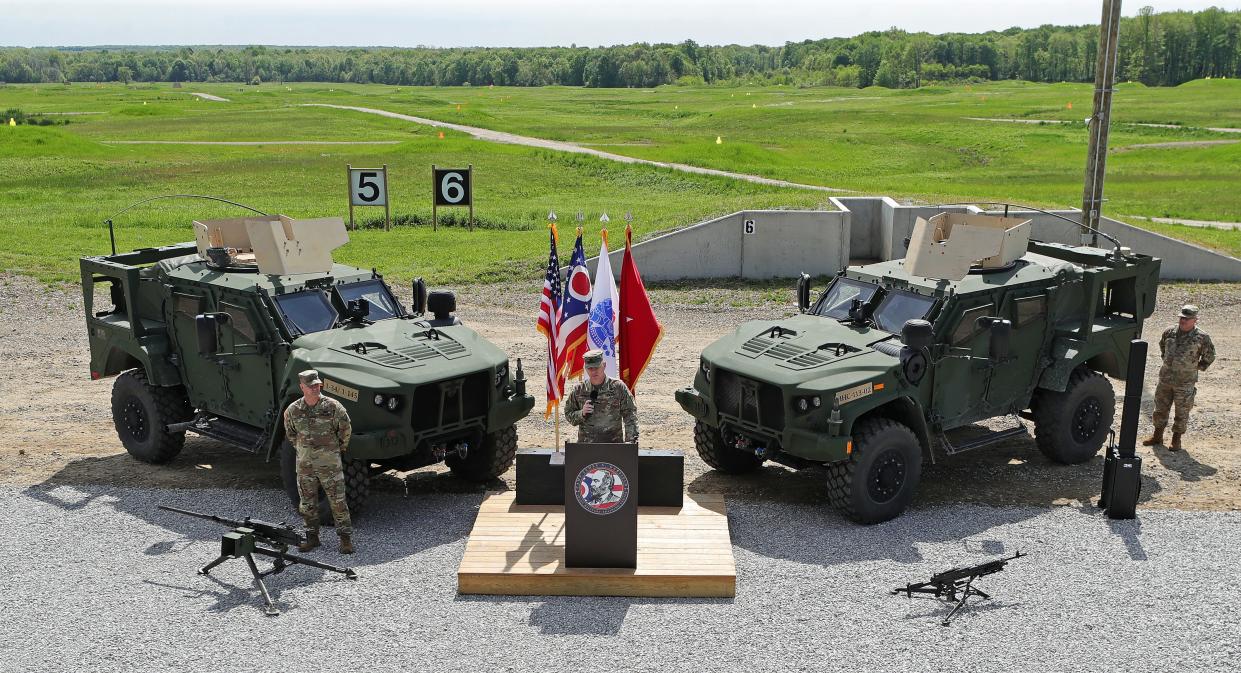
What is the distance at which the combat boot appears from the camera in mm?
10359

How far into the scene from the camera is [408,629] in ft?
29.4

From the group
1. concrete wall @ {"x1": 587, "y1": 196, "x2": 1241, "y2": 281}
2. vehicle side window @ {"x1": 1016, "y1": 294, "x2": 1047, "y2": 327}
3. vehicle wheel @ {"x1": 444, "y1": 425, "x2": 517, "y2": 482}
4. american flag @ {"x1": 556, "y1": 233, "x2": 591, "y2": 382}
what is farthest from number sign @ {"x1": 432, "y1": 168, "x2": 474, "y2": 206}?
vehicle side window @ {"x1": 1016, "y1": 294, "x2": 1047, "y2": 327}

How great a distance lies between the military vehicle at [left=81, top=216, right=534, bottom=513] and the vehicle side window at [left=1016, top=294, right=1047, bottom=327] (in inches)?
205

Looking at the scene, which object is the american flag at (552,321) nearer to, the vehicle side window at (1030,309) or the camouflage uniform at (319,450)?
the camouflage uniform at (319,450)

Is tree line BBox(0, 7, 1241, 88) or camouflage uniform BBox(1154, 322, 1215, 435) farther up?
tree line BBox(0, 7, 1241, 88)

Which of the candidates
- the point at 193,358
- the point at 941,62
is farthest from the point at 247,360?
the point at 941,62

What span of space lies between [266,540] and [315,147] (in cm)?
4735

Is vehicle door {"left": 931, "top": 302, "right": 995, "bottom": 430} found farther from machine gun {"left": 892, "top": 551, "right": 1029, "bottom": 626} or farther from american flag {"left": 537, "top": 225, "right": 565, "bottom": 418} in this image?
american flag {"left": 537, "top": 225, "right": 565, "bottom": 418}

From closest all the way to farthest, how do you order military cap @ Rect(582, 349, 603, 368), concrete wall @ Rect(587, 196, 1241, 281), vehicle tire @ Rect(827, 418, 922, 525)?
1. military cap @ Rect(582, 349, 603, 368)
2. vehicle tire @ Rect(827, 418, 922, 525)
3. concrete wall @ Rect(587, 196, 1241, 281)

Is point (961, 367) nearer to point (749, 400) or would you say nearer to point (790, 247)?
point (749, 400)

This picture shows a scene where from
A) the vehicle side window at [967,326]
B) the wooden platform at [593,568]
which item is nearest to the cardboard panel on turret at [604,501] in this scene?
the wooden platform at [593,568]

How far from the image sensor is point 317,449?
10273 millimetres

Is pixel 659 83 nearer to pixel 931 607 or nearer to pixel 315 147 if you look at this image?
pixel 315 147

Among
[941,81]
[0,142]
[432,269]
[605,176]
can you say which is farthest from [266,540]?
[941,81]
